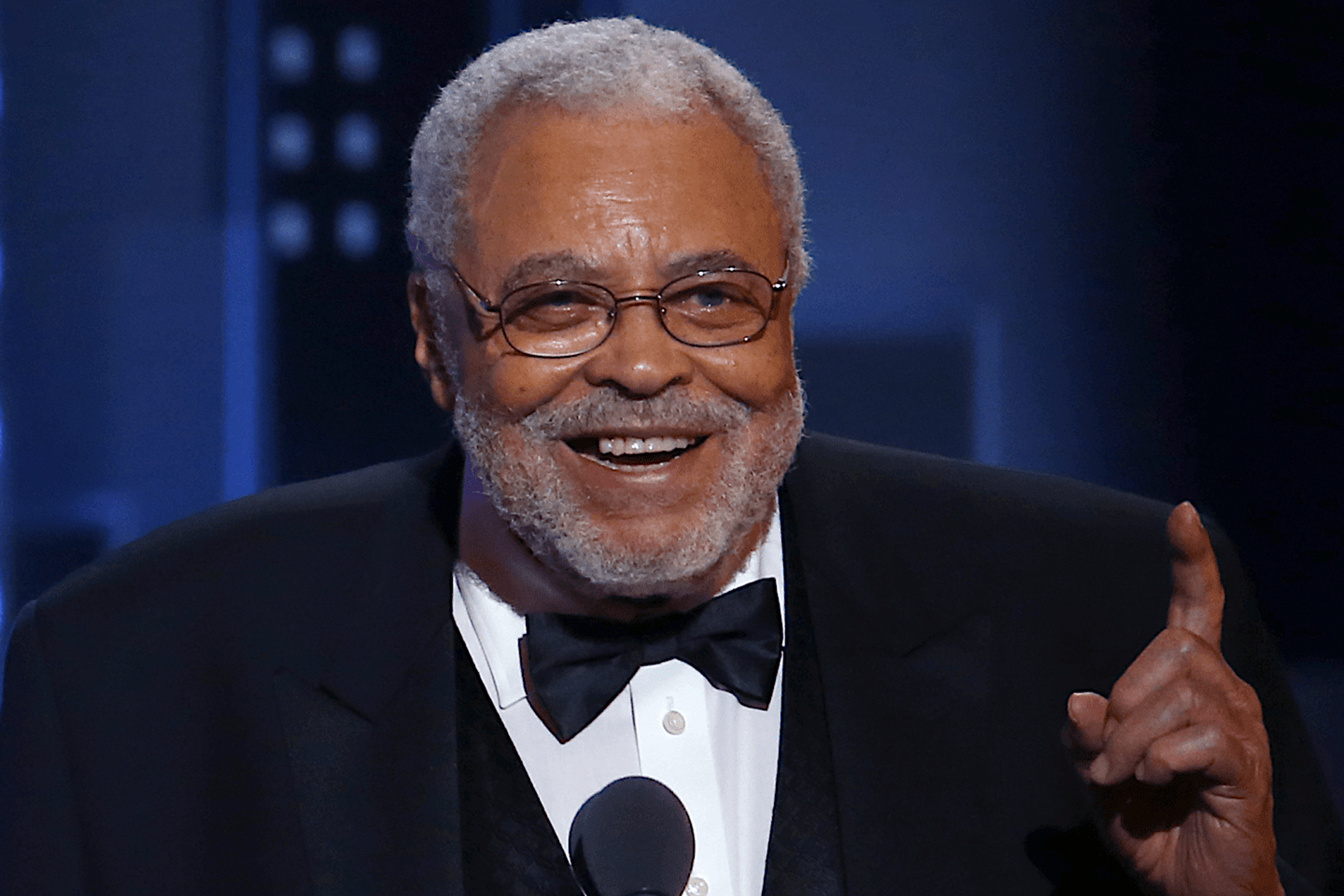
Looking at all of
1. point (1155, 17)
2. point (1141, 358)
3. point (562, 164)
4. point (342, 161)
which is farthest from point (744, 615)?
point (1155, 17)

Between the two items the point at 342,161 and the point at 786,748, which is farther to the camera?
the point at 342,161

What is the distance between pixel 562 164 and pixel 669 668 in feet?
2.60

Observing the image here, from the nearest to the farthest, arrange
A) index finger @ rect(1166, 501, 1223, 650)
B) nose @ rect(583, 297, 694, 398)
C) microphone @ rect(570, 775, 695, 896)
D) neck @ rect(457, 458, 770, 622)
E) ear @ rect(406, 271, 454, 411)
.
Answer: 1. microphone @ rect(570, 775, 695, 896)
2. index finger @ rect(1166, 501, 1223, 650)
3. nose @ rect(583, 297, 694, 398)
4. neck @ rect(457, 458, 770, 622)
5. ear @ rect(406, 271, 454, 411)

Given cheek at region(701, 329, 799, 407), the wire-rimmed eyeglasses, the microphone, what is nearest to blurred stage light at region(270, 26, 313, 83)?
the wire-rimmed eyeglasses

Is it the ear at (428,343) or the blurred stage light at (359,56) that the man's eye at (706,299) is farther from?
the blurred stage light at (359,56)

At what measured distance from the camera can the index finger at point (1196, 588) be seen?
1455 mm

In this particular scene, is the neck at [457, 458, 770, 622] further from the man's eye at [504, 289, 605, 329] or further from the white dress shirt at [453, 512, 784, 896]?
the man's eye at [504, 289, 605, 329]

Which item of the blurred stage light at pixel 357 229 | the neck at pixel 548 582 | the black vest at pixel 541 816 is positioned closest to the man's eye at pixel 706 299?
the neck at pixel 548 582

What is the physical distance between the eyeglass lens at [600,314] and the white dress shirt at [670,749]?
1.44 ft

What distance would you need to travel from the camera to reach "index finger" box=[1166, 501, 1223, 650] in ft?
4.77

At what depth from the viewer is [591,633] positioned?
194 cm

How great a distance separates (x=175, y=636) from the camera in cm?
198

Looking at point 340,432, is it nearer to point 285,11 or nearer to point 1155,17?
point 285,11

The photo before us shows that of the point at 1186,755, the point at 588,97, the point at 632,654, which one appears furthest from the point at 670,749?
the point at 588,97
